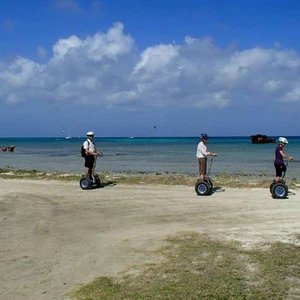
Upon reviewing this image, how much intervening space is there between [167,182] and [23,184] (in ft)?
19.5

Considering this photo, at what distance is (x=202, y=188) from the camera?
13.5 metres

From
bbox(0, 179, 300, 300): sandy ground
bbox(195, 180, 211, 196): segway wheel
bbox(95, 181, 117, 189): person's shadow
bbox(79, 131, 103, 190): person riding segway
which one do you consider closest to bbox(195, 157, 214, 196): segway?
bbox(195, 180, 211, 196): segway wheel

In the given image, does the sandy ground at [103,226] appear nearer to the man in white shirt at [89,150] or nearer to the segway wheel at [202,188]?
the segway wheel at [202,188]

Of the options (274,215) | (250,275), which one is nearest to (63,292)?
(250,275)

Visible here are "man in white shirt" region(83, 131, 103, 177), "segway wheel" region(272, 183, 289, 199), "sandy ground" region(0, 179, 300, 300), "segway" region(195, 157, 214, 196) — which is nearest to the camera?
"sandy ground" region(0, 179, 300, 300)

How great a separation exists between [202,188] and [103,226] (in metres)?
5.06

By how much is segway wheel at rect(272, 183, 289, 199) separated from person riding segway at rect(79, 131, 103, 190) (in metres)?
6.07

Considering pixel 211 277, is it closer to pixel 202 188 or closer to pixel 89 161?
pixel 202 188

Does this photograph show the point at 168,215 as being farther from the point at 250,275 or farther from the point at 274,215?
the point at 250,275

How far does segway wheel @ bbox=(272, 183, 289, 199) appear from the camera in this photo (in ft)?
41.4

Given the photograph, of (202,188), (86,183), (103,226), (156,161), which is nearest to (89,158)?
(86,183)

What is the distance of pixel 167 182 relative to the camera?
16.6 meters

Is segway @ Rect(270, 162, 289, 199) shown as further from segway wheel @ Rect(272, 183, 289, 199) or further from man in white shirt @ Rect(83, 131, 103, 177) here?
man in white shirt @ Rect(83, 131, 103, 177)

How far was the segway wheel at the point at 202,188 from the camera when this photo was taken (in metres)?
13.4
